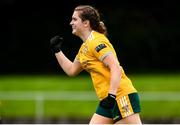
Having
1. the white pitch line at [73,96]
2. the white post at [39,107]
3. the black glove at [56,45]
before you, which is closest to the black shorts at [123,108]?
the black glove at [56,45]

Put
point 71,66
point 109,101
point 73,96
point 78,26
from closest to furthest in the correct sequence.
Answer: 1. point 109,101
2. point 78,26
3. point 71,66
4. point 73,96

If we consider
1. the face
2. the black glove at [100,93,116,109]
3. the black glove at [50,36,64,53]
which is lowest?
the black glove at [100,93,116,109]

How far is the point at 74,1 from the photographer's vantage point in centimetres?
2755

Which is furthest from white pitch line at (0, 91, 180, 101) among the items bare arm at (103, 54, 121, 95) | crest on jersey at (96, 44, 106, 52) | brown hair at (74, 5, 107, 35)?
bare arm at (103, 54, 121, 95)

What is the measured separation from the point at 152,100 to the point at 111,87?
9863 mm

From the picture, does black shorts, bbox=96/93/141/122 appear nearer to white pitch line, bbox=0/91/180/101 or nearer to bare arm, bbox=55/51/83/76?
bare arm, bbox=55/51/83/76

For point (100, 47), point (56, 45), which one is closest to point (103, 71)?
point (100, 47)

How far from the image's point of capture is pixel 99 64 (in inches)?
303

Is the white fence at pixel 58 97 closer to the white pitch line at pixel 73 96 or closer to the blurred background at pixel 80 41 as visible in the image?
the white pitch line at pixel 73 96

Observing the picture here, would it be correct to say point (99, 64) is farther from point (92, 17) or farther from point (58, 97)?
point (58, 97)

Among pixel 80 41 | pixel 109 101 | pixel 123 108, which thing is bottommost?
pixel 80 41

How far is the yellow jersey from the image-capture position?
7.65 meters

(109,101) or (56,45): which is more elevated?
(56,45)

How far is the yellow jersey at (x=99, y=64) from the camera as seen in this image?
7.65 metres
